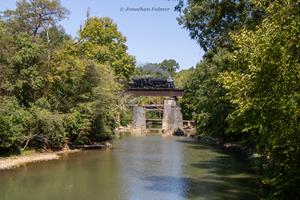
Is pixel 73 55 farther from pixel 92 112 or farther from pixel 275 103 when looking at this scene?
pixel 275 103

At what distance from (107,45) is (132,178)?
28.6 meters

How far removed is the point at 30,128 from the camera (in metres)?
31.9

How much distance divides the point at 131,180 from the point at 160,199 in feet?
15.5

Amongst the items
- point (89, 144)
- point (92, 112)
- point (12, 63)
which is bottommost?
point (89, 144)

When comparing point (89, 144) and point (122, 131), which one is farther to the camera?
point (122, 131)

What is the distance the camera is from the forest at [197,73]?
1105cm

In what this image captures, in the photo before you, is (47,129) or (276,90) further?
(47,129)

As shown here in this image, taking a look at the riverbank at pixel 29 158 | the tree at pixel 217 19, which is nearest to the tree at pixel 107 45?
the riverbank at pixel 29 158

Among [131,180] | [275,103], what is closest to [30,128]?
[131,180]

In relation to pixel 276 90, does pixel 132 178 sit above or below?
below

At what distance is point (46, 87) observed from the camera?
1356 inches

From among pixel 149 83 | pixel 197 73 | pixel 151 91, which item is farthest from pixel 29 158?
pixel 149 83

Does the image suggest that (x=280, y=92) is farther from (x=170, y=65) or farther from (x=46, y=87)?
(x=170, y=65)

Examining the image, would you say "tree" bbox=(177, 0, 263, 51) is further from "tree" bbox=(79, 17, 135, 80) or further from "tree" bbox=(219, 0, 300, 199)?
"tree" bbox=(79, 17, 135, 80)
